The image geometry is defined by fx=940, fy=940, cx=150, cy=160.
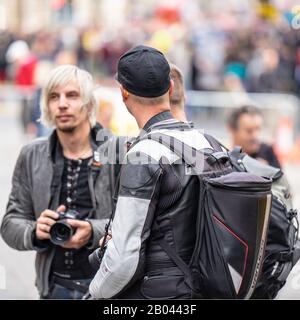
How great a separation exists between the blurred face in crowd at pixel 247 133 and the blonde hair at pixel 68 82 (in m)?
2.19

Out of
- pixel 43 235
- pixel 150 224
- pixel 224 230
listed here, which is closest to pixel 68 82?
pixel 43 235

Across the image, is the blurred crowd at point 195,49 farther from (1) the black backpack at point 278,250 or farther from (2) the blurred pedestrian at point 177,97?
(1) the black backpack at point 278,250

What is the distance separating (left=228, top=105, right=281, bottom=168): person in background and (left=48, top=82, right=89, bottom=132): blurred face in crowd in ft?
7.36

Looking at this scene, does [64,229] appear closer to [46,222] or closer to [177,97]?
[46,222]

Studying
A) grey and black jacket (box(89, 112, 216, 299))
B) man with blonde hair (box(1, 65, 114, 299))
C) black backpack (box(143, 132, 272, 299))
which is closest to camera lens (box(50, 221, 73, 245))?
man with blonde hair (box(1, 65, 114, 299))

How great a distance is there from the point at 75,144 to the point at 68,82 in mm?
326

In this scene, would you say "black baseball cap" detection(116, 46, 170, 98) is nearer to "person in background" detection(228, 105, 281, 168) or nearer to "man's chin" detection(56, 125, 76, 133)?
"man's chin" detection(56, 125, 76, 133)

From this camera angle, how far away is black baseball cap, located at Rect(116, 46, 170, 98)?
12.3 feet

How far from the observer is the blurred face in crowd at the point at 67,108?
4.83m

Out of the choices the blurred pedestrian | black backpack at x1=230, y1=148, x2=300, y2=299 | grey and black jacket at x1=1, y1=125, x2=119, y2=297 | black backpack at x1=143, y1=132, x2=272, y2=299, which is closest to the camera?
black backpack at x1=143, y1=132, x2=272, y2=299
